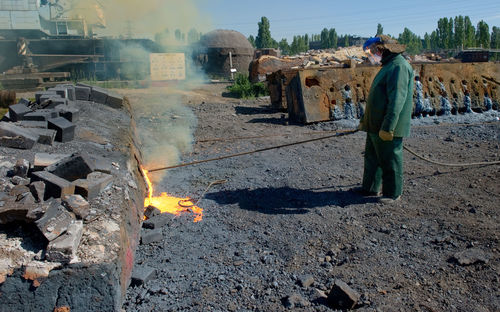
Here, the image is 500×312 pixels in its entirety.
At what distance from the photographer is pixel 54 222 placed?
8.65ft

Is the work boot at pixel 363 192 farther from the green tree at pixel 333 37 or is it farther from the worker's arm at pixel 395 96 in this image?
the green tree at pixel 333 37

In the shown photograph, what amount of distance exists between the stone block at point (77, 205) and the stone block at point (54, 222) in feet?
0.36

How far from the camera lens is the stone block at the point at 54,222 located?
2566 millimetres

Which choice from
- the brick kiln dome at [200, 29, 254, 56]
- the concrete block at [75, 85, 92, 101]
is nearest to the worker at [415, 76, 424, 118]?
the concrete block at [75, 85, 92, 101]

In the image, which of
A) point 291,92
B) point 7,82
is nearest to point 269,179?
point 291,92

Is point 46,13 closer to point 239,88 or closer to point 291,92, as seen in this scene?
point 239,88

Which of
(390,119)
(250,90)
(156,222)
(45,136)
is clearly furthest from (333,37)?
(156,222)

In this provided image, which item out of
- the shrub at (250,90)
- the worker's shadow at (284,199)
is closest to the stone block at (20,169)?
the worker's shadow at (284,199)

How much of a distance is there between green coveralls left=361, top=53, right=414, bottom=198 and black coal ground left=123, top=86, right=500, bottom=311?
321 millimetres

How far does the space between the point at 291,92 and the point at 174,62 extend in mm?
12149

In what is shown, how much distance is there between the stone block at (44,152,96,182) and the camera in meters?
3.46

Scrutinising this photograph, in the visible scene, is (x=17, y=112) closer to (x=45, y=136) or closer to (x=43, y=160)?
(x=45, y=136)

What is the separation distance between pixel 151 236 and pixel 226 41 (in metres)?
22.9

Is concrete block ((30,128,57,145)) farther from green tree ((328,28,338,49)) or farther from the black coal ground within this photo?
green tree ((328,28,338,49))
